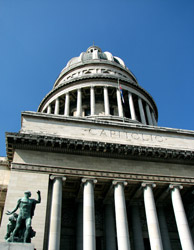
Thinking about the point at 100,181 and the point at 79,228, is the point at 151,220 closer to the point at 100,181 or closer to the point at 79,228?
the point at 100,181

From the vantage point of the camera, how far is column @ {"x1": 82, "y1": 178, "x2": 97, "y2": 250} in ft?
54.9

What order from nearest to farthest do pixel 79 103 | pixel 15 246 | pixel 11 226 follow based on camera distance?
pixel 15 246
pixel 11 226
pixel 79 103

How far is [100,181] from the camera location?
19984 mm

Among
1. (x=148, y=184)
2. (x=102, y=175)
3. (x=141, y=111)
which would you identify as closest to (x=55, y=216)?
(x=102, y=175)

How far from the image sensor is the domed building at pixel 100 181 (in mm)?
17750

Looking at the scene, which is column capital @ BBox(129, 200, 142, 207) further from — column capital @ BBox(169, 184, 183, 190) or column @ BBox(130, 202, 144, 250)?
column capital @ BBox(169, 184, 183, 190)

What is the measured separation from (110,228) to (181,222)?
17.3 ft

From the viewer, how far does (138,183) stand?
2053 centimetres

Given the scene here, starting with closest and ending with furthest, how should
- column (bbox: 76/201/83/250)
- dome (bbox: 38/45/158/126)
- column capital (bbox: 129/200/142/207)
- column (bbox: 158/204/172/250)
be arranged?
column (bbox: 76/201/83/250) < column (bbox: 158/204/172/250) < column capital (bbox: 129/200/142/207) < dome (bbox: 38/45/158/126)

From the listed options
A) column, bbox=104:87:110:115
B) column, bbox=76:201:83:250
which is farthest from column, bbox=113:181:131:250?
column, bbox=104:87:110:115

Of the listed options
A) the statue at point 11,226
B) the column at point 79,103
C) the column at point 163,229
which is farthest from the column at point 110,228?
the column at point 79,103

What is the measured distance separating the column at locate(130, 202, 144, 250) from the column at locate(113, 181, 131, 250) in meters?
3.47

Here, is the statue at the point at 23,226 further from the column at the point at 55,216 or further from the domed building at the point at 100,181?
the column at the point at 55,216

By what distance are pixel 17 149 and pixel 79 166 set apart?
15.2ft
